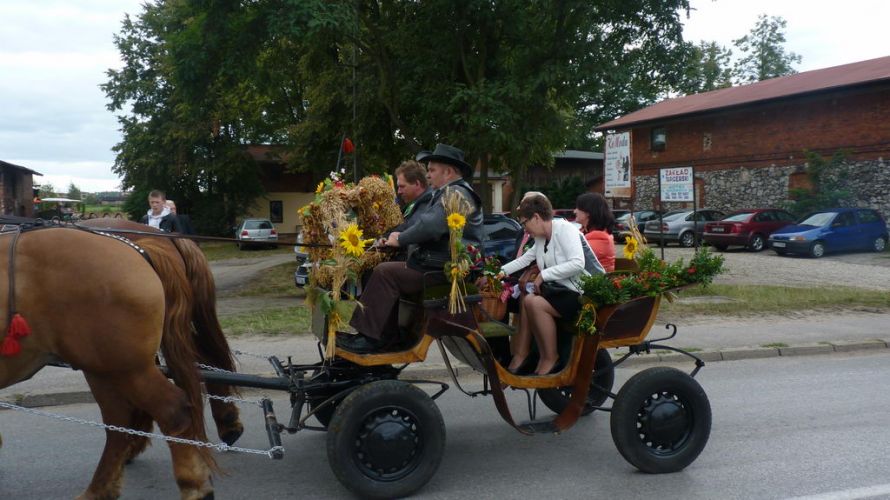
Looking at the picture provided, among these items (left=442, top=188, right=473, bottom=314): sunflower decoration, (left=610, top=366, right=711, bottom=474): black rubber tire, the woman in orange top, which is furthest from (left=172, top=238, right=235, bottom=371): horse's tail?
the woman in orange top

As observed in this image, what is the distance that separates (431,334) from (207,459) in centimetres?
153

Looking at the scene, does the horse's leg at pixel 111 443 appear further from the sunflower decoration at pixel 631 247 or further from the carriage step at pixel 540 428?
the sunflower decoration at pixel 631 247

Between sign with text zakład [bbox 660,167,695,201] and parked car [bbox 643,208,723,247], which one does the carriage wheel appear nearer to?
sign with text zakład [bbox 660,167,695,201]

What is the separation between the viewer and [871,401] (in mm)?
6719

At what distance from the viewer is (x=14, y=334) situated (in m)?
3.61

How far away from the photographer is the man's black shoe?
4.69 m

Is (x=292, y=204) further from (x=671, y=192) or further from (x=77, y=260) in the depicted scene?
(x=77, y=260)

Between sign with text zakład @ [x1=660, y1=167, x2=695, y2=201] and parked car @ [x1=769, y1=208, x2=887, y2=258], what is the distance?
27.9 feet

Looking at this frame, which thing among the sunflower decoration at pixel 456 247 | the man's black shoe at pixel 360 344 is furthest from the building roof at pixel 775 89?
the man's black shoe at pixel 360 344

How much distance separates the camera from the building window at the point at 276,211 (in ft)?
139

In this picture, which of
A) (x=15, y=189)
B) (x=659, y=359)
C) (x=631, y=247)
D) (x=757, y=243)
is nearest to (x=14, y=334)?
(x=631, y=247)

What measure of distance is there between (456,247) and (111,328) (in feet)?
6.70

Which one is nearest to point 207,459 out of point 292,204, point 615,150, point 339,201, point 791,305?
point 339,201

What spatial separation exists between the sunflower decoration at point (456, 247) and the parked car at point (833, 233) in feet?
70.6
